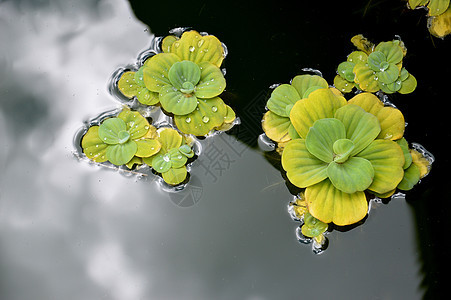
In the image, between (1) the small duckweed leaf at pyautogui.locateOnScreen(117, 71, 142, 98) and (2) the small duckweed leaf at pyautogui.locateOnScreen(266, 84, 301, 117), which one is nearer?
(2) the small duckweed leaf at pyautogui.locateOnScreen(266, 84, 301, 117)

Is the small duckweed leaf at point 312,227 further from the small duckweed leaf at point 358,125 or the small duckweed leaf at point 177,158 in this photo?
the small duckweed leaf at point 177,158

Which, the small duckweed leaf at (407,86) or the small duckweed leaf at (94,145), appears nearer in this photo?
the small duckweed leaf at (94,145)

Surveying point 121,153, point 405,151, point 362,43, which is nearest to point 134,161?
point 121,153

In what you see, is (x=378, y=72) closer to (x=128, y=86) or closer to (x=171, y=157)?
(x=171, y=157)

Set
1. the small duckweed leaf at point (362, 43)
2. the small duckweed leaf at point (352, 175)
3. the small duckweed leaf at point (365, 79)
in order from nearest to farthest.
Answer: the small duckweed leaf at point (352, 175) → the small duckweed leaf at point (365, 79) → the small duckweed leaf at point (362, 43)

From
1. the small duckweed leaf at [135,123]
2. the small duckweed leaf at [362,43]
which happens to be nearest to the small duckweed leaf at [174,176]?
the small duckweed leaf at [135,123]

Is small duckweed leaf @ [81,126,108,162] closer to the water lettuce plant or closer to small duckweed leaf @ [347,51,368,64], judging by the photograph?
the water lettuce plant

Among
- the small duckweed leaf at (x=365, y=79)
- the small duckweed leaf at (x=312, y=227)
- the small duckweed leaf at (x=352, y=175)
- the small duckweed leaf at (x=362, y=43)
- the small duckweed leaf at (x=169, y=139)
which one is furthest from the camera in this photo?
the small duckweed leaf at (x=362, y=43)

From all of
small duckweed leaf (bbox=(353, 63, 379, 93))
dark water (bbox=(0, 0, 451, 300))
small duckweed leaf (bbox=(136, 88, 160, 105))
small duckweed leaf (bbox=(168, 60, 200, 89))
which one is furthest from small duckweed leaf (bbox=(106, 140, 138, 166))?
small duckweed leaf (bbox=(353, 63, 379, 93))
